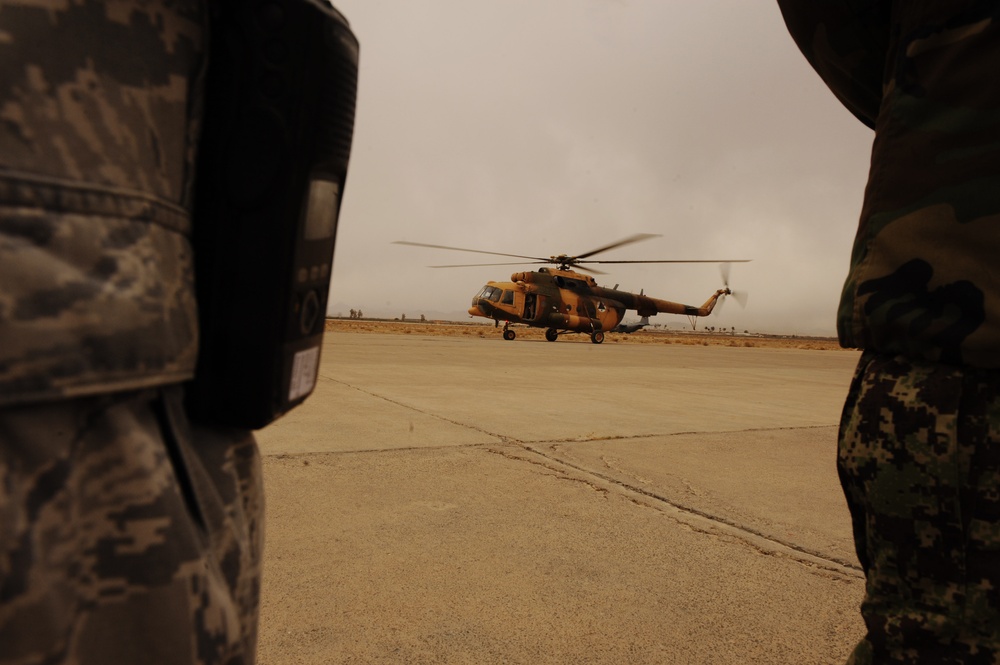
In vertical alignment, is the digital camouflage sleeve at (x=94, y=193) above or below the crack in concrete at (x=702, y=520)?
above

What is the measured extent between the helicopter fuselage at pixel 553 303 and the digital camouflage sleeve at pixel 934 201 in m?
19.1

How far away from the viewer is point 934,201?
3.21ft

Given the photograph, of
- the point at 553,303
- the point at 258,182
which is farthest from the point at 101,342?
the point at 553,303

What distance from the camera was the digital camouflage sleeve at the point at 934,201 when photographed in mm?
926

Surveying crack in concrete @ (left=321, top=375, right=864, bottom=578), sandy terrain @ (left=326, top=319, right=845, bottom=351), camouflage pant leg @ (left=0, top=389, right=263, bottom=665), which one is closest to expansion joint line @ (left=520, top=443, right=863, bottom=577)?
crack in concrete @ (left=321, top=375, right=864, bottom=578)

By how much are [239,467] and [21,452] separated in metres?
0.25

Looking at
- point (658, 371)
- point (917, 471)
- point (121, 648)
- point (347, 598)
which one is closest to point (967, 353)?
point (917, 471)

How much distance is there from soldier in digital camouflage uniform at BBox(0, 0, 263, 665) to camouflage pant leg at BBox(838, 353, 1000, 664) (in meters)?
0.86

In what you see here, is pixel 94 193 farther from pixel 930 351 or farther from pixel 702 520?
pixel 702 520

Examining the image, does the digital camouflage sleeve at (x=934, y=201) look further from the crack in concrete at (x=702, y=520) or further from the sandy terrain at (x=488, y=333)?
the sandy terrain at (x=488, y=333)

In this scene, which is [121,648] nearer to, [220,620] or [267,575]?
[220,620]

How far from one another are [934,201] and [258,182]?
0.93 m

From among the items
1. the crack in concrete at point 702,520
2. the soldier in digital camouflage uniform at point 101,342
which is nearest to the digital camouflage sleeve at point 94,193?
the soldier in digital camouflage uniform at point 101,342

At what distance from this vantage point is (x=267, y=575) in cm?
174
